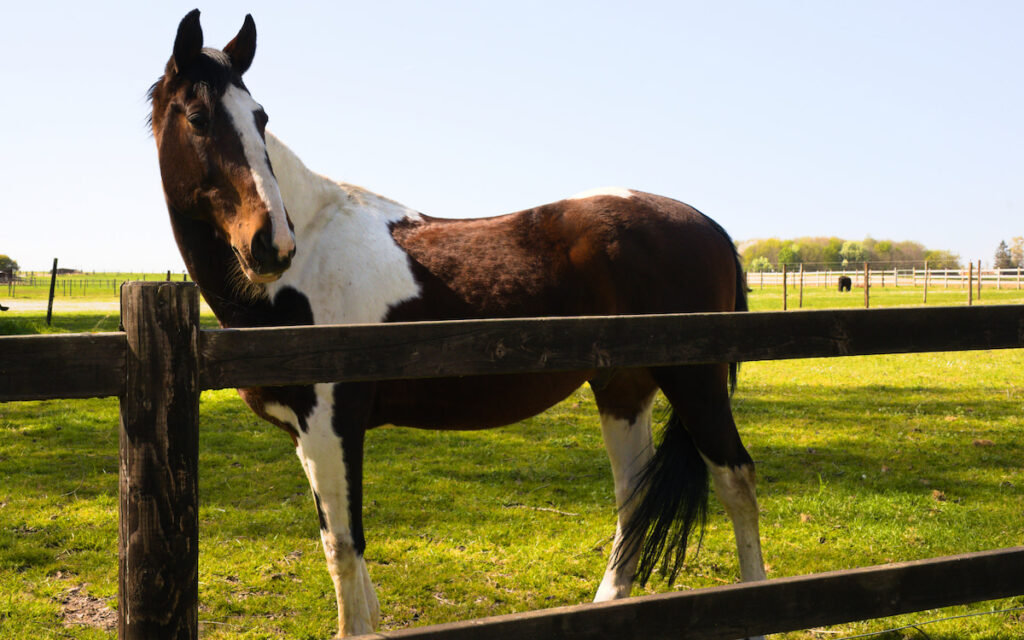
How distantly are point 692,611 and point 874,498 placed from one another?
4351 millimetres

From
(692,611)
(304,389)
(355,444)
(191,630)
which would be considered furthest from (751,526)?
(191,630)

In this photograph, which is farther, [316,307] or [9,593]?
[9,593]

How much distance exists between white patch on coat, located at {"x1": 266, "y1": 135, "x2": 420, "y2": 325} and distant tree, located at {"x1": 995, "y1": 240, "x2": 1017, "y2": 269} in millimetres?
109126

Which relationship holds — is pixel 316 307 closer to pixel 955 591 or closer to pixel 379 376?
pixel 379 376

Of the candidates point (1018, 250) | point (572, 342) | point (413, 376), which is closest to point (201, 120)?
point (413, 376)

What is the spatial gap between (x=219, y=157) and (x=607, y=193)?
192 cm

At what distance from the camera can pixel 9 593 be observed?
4.12m

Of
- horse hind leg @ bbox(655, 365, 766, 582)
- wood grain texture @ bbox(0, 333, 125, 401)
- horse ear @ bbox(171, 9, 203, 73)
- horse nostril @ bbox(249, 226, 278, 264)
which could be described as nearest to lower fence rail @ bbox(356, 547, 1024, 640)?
wood grain texture @ bbox(0, 333, 125, 401)

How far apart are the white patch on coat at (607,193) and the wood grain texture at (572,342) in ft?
5.23

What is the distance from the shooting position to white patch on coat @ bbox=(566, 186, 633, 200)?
151 inches

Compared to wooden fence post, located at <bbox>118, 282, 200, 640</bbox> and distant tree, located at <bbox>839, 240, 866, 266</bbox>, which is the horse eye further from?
distant tree, located at <bbox>839, 240, 866, 266</bbox>

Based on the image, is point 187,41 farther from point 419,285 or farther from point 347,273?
point 419,285

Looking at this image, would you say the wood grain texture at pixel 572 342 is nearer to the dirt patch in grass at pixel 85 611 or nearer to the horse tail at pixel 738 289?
the horse tail at pixel 738 289

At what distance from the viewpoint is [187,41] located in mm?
3076
